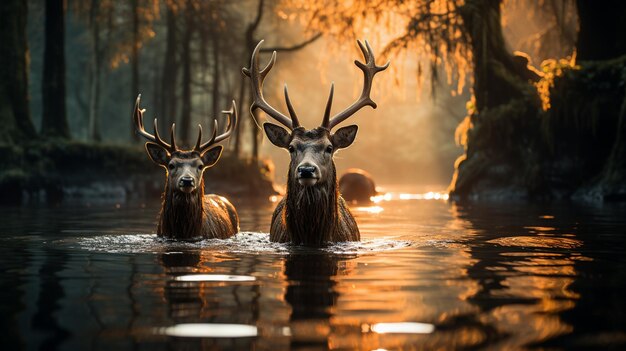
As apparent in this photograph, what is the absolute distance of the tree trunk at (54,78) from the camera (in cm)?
2667

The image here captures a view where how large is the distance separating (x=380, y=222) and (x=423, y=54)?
43.3ft

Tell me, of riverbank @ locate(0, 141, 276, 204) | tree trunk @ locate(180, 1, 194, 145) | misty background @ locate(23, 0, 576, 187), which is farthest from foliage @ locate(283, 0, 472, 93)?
tree trunk @ locate(180, 1, 194, 145)

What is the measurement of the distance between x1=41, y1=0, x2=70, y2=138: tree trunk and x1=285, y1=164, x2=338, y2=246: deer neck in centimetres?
1832

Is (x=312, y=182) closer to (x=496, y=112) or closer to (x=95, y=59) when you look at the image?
(x=496, y=112)

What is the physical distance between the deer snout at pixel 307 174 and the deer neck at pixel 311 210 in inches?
17.1

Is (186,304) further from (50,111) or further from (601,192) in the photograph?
(50,111)

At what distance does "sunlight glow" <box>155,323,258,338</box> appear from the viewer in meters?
4.61

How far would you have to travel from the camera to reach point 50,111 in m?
26.7

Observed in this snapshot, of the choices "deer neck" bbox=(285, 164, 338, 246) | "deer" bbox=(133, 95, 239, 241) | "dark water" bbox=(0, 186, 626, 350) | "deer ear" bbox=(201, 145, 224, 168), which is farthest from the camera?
"deer ear" bbox=(201, 145, 224, 168)

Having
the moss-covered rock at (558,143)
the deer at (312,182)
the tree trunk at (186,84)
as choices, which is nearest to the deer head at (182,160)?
the deer at (312,182)

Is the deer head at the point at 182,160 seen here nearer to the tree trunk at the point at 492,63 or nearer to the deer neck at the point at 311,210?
the deer neck at the point at 311,210

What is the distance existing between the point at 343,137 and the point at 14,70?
700 inches

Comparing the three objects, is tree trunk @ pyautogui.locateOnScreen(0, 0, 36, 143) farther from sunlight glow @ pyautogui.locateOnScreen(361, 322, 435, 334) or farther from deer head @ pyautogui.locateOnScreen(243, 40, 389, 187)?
sunlight glow @ pyautogui.locateOnScreen(361, 322, 435, 334)

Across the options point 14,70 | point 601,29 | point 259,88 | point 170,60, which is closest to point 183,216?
point 259,88
